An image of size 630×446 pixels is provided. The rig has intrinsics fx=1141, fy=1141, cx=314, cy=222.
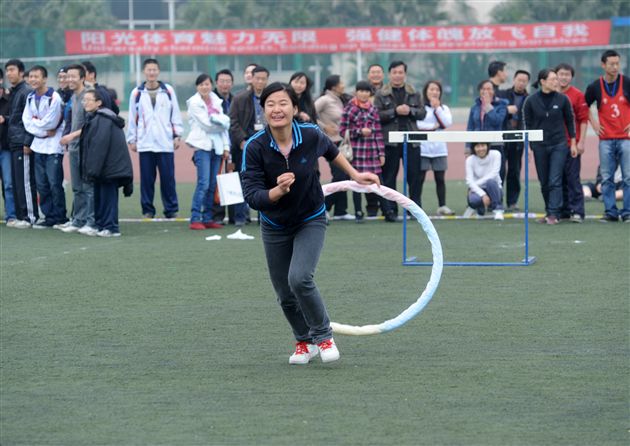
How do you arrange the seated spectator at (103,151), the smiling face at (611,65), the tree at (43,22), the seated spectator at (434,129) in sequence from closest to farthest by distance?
the seated spectator at (103,151) → the smiling face at (611,65) → the seated spectator at (434,129) → the tree at (43,22)

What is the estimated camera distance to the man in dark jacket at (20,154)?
14344 millimetres

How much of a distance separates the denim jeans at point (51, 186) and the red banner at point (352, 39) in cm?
2313

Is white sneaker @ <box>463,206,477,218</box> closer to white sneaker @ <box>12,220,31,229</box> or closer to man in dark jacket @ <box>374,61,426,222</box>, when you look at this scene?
man in dark jacket @ <box>374,61,426,222</box>

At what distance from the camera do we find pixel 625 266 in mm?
10758

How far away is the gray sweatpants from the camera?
680cm

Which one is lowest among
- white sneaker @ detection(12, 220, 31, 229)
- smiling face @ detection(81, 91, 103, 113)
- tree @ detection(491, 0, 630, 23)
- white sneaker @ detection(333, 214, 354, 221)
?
white sneaker @ detection(333, 214, 354, 221)

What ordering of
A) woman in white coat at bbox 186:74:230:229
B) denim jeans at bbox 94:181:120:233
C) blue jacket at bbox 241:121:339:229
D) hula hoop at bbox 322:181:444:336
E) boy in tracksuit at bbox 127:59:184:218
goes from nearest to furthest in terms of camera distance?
blue jacket at bbox 241:121:339:229 < hula hoop at bbox 322:181:444:336 < denim jeans at bbox 94:181:120:233 < woman in white coat at bbox 186:74:230:229 < boy in tracksuit at bbox 127:59:184:218

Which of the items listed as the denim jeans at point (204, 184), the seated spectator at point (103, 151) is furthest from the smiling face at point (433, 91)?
the seated spectator at point (103, 151)

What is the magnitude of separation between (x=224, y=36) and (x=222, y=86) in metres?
23.8

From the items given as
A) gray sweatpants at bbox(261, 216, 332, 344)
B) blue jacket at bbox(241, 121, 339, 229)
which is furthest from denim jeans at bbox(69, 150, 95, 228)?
blue jacket at bbox(241, 121, 339, 229)

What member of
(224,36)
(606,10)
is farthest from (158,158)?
(606,10)

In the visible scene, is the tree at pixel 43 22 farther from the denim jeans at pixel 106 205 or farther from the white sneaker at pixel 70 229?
the denim jeans at pixel 106 205

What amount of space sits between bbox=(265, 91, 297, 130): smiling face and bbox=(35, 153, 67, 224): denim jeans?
26.7ft

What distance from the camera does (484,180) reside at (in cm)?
1490
